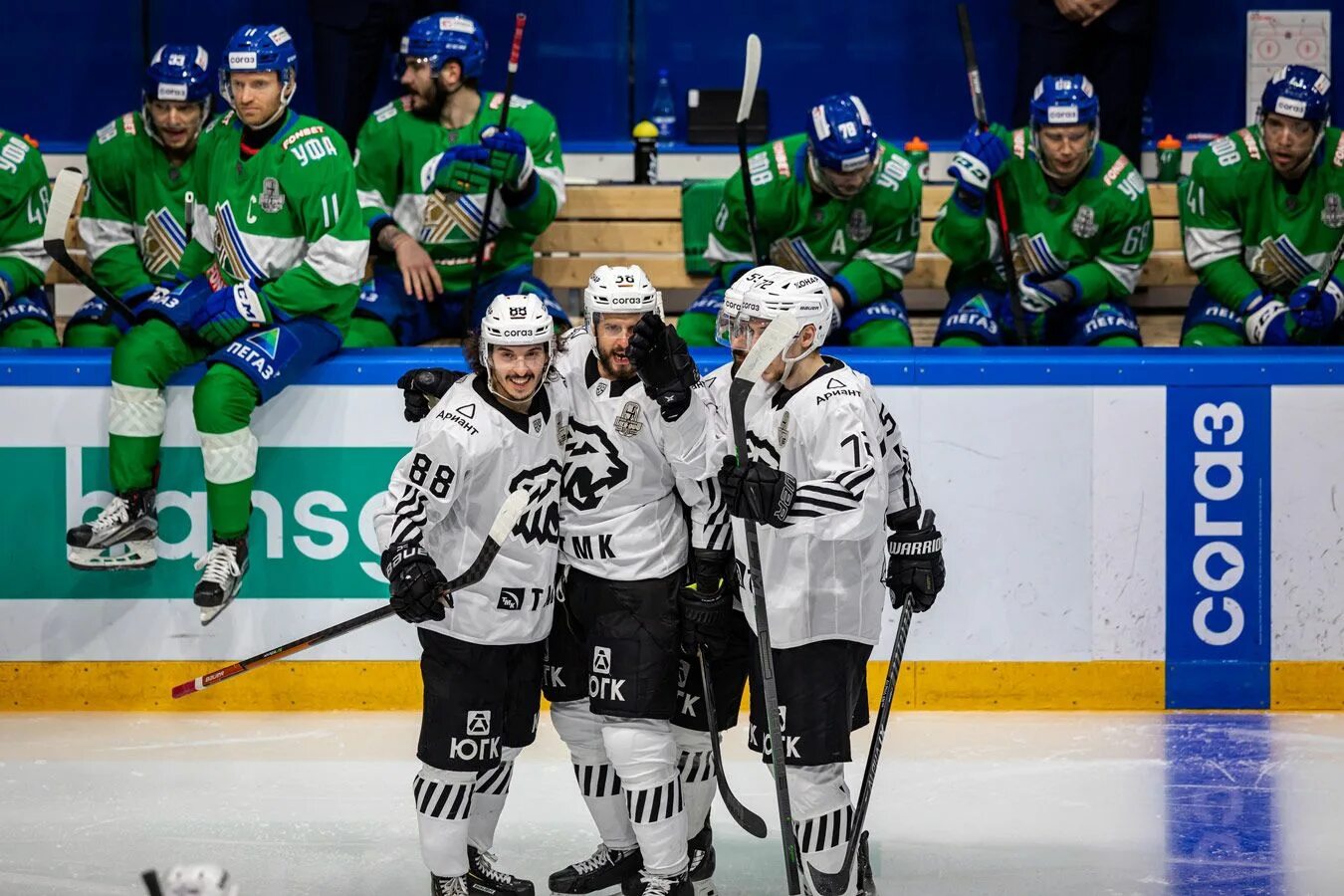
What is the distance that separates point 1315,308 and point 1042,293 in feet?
2.82

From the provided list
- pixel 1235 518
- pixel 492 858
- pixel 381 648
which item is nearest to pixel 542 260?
pixel 381 648

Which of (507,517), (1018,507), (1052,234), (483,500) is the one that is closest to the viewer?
(507,517)

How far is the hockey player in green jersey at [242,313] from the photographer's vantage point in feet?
16.5

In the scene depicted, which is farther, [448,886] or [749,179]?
[749,179]

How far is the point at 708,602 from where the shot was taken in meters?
3.86

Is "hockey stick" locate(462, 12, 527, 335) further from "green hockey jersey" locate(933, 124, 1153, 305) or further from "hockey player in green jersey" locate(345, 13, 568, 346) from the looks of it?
"green hockey jersey" locate(933, 124, 1153, 305)

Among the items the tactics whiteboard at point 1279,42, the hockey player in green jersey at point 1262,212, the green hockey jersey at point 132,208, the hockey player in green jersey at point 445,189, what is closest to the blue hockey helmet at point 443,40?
the hockey player in green jersey at point 445,189

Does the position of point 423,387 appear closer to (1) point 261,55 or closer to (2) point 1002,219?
(1) point 261,55

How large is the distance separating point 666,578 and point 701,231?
123 inches

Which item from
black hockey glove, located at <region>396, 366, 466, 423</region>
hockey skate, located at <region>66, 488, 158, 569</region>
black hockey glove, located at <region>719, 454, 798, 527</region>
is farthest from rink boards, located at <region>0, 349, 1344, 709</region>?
black hockey glove, located at <region>719, 454, 798, 527</region>

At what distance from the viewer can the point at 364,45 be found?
688 centimetres

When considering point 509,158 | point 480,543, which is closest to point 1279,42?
point 509,158

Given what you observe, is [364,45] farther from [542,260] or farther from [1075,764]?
[1075,764]

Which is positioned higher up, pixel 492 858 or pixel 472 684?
pixel 472 684
